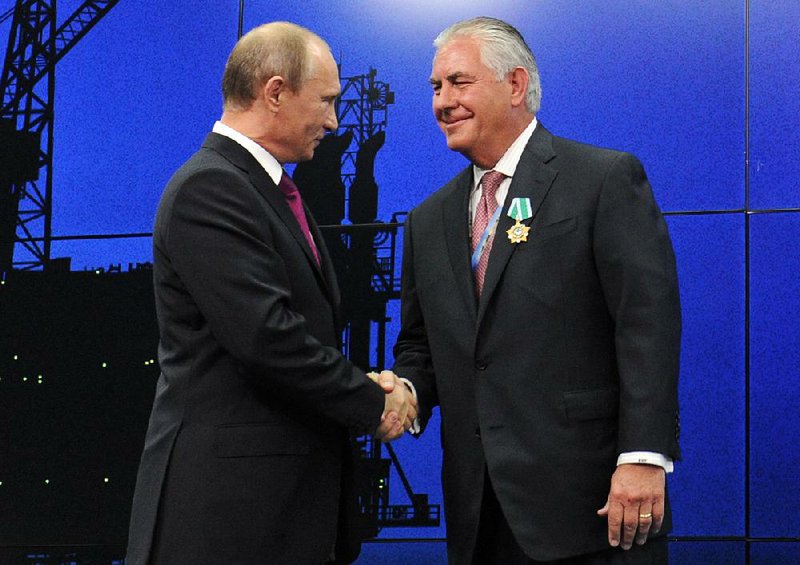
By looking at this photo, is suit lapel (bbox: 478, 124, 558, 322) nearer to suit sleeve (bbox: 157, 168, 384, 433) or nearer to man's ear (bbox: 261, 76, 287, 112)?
suit sleeve (bbox: 157, 168, 384, 433)

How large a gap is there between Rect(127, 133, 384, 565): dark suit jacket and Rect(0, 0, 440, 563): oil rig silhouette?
1614 millimetres

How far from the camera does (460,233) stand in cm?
222

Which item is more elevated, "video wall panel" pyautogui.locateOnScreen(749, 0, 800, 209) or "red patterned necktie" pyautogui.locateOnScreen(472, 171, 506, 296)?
"video wall panel" pyautogui.locateOnScreen(749, 0, 800, 209)

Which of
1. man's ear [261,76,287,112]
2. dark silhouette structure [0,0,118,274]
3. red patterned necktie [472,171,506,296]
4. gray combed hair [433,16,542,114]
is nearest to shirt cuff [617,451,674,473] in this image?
red patterned necktie [472,171,506,296]

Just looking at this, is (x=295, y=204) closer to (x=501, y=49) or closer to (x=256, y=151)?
(x=256, y=151)

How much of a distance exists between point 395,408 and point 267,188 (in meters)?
0.55

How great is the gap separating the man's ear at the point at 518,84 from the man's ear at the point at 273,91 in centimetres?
52

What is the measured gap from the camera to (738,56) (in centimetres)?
335

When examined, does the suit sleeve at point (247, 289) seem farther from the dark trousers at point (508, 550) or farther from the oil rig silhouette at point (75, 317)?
the oil rig silhouette at point (75, 317)

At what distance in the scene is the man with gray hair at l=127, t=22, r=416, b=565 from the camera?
189 cm

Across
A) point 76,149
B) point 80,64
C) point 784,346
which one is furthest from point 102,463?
point 784,346

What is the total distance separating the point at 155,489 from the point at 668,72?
7.55 ft

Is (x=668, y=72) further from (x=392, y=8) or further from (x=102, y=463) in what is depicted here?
(x=102, y=463)

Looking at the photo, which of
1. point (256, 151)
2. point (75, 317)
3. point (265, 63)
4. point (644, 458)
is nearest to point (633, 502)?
point (644, 458)
